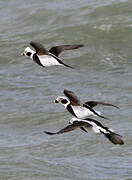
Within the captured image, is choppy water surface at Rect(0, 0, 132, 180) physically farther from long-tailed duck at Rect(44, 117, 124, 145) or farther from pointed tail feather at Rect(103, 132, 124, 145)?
pointed tail feather at Rect(103, 132, 124, 145)

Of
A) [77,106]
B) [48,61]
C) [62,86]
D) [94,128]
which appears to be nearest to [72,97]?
[77,106]

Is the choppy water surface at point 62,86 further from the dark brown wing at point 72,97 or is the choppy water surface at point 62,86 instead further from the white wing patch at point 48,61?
the white wing patch at point 48,61

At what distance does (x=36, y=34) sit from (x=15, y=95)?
337 cm

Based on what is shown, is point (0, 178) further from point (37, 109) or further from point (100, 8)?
point (100, 8)

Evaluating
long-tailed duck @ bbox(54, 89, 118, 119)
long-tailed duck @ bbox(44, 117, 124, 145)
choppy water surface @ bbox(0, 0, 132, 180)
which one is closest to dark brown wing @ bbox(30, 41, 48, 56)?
long-tailed duck @ bbox(54, 89, 118, 119)

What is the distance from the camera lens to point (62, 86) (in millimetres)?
12711

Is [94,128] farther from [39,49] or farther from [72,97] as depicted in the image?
[39,49]

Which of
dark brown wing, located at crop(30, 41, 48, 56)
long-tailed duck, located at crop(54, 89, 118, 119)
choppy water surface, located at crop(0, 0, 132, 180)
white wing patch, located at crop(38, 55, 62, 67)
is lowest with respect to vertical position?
choppy water surface, located at crop(0, 0, 132, 180)

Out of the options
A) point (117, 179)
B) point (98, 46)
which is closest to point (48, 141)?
point (117, 179)

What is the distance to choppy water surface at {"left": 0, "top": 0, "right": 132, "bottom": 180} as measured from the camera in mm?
9250

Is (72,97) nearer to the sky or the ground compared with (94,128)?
nearer to the sky

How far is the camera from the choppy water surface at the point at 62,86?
925cm

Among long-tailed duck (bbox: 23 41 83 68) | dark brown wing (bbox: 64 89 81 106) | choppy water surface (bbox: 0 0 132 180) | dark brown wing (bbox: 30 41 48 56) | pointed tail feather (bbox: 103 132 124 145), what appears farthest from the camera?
choppy water surface (bbox: 0 0 132 180)

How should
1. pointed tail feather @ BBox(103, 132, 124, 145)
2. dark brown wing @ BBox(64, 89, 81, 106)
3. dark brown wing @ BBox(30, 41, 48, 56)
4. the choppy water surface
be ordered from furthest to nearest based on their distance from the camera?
the choppy water surface
dark brown wing @ BBox(30, 41, 48, 56)
dark brown wing @ BBox(64, 89, 81, 106)
pointed tail feather @ BBox(103, 132, 124, 145)
